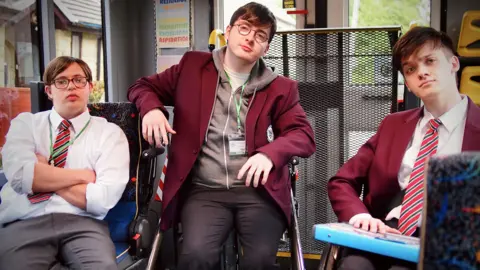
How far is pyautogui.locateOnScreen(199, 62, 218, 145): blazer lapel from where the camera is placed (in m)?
2.08

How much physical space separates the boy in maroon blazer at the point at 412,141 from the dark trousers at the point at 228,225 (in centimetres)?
33

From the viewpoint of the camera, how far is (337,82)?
270 cm

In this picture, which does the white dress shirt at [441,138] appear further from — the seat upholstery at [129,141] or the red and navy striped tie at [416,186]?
the seat upholstery at [129,141]

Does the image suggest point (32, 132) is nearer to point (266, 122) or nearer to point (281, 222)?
point (266, 122)

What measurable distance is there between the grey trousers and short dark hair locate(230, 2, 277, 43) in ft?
3.90

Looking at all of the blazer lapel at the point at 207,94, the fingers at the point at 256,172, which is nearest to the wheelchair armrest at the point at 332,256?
the fingers at the point at 256,172

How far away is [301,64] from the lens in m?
2.74

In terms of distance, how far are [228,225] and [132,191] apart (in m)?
0.57

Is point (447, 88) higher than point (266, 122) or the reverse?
higher

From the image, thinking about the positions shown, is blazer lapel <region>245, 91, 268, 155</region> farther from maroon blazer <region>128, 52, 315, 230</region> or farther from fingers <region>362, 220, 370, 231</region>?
fingers <region>362, 220, 370, 231</region>

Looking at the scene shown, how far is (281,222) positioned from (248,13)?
1.01 m

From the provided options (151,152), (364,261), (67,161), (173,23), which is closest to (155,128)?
(151,152)

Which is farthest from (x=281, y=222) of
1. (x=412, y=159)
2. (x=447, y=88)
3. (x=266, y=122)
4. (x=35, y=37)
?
(x=35, y=37)

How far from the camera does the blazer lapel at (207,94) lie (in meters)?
2.08
